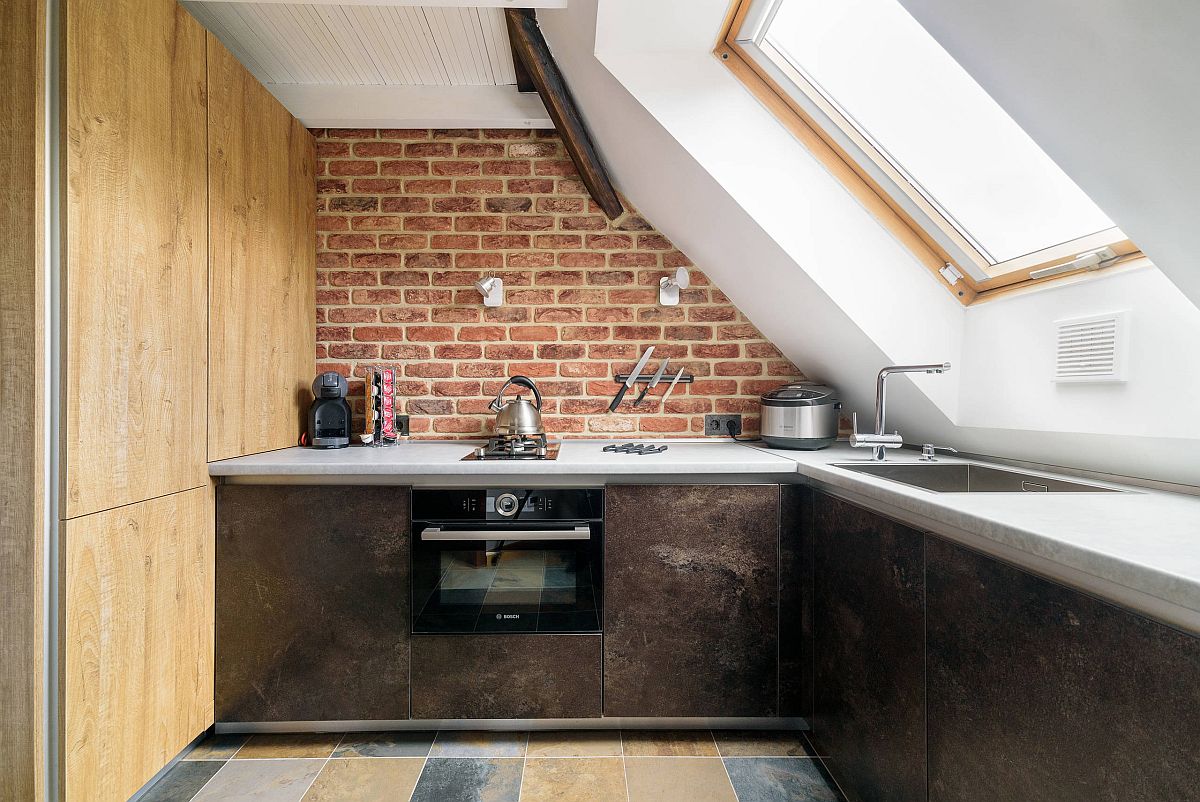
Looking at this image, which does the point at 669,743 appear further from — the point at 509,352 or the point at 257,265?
the point at 257,265

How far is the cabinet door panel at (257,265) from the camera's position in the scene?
5.99 feet

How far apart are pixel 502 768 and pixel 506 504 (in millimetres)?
780

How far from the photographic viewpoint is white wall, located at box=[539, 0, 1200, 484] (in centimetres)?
165

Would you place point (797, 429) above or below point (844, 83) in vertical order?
below

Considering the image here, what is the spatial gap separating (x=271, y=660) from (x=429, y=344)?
132 cm

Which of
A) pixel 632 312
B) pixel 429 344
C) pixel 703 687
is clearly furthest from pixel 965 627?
pixel 429 344

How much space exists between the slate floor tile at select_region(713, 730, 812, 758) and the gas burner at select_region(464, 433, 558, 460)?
3.54 ft

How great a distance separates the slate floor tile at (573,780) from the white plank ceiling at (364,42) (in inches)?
95.3

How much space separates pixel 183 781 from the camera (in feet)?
→ 5.51

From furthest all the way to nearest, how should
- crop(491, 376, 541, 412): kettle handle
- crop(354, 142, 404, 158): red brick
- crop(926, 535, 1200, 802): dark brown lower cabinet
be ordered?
crop(354, 142, 404, 158): red brick < crop(491, 376, 541, 412): kettle handle < crop(926, 535, 1200, 802): dark brown lower cabinet

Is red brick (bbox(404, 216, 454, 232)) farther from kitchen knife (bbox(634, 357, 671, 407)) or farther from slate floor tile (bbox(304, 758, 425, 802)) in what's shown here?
slate floor tile (bbox(304, 758, 425, 802))

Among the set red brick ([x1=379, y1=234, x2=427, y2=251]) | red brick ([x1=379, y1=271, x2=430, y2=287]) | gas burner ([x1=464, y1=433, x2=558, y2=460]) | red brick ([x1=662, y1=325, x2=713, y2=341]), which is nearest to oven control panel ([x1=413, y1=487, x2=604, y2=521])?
gas burner ([x1=464, y1=433, x2=558, y2=460])

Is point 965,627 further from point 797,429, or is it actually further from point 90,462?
point 90,462

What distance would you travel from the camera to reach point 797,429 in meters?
2.21
